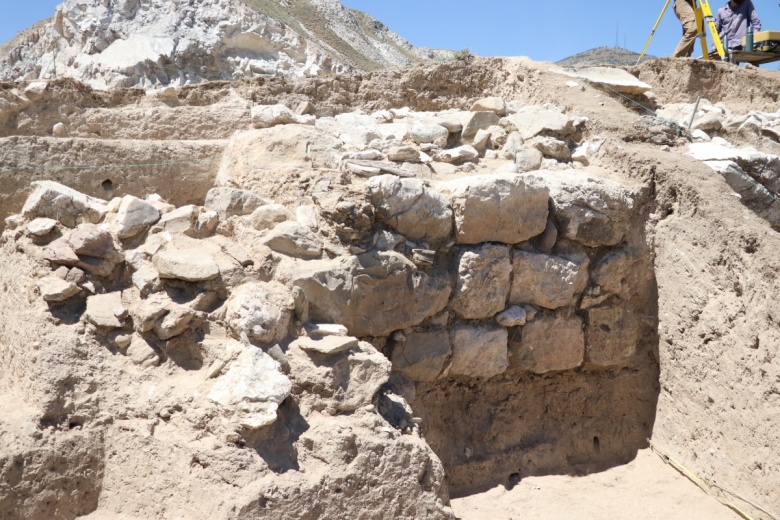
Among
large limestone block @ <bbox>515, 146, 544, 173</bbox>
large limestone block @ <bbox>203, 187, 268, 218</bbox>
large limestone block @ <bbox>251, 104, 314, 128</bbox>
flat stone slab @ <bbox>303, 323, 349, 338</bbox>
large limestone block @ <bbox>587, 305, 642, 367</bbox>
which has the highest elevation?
large limestone block @ <bbox>251, 104, 314, 128</bbox>

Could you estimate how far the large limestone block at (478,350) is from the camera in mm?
4469

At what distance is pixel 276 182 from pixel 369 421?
69.0 inches

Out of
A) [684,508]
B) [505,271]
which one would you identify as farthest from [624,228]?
[684,508]

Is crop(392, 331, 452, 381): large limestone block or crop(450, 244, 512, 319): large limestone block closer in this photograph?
crop(392, 331, 452, 381): large limestone block

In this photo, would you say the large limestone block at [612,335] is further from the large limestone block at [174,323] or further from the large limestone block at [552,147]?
the large limestone block at [174,323]

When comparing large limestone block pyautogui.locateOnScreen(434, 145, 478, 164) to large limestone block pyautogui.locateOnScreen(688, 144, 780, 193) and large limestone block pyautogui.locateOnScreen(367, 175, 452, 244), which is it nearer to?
large limestone block pyautogui.locateOnScreen(367, 175, 452, 244)

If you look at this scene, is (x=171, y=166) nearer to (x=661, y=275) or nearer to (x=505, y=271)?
(x=505, y=271)

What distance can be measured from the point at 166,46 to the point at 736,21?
11672 mm

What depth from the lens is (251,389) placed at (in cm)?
310

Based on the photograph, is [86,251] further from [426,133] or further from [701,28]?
[701,28]

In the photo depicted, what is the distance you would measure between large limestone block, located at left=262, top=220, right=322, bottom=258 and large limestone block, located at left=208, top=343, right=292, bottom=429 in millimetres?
762

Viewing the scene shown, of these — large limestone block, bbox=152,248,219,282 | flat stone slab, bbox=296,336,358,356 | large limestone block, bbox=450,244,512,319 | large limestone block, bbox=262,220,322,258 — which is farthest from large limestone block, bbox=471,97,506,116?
large limestone block, bbox=152,248,219,282

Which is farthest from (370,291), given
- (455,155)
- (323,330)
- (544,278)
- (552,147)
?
(552,147)

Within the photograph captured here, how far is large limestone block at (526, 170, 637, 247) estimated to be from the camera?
4680 millimetres
